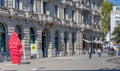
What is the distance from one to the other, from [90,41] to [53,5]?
22.2m

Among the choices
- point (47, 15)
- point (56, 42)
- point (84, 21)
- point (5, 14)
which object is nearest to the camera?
point (5, 14)

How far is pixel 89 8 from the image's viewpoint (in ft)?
255

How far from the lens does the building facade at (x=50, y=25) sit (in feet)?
147

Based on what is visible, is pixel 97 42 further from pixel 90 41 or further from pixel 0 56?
pixel 0 56

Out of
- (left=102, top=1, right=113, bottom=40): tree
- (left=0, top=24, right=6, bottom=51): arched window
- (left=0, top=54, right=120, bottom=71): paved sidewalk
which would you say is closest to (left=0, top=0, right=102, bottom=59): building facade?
(left=0, top=24, right=6, bottom=51): arched window

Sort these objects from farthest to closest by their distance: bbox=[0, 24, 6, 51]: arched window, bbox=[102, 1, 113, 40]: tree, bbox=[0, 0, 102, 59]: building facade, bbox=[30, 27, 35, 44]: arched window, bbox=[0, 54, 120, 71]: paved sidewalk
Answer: bbox=[102, 1, 113, 40]: tree, bbox=[30, 27, 35, 44]: arched window, bbox=[0, 0, 102, 59]: building facade, bbox=[0, 24, 6, 51]: arched window, bbox=[0, 54, 120, 71]: paved sidewalk

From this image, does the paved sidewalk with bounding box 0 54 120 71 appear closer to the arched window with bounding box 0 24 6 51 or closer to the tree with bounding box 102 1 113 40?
the arched window with bounding box 0 24 6 51

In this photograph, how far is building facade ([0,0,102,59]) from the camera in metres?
44.7

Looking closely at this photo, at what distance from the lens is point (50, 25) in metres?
56.5

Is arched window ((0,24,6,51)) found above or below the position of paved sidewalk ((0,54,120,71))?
above

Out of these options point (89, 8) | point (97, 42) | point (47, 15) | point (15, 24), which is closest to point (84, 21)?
point (89, 8)

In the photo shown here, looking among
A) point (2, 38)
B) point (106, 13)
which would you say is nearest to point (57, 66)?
point (2, 38)

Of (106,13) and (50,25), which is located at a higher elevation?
(106,13)

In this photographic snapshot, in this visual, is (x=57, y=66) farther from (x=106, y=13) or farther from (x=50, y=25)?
(x=106, y=13)
